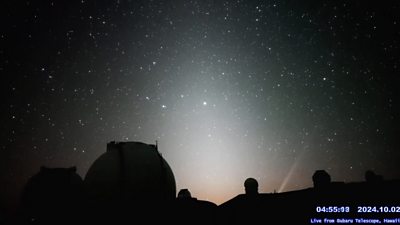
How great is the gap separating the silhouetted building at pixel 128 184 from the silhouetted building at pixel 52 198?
104 centimetres

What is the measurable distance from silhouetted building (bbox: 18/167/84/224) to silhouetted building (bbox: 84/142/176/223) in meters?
1.04

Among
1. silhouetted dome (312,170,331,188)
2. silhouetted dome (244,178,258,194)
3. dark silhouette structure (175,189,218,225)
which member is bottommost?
dark silhouette structure (175,189,218,225)

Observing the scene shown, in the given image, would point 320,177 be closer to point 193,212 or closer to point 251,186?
point 251,186

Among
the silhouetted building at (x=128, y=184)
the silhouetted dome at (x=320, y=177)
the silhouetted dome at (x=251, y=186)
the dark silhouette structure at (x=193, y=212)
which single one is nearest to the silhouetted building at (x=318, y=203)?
the silhouetted dome at (x=320, y=177)

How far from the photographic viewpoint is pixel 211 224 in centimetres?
1605

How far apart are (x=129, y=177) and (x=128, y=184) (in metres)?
0.32

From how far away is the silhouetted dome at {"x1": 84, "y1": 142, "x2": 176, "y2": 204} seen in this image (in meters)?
13.7

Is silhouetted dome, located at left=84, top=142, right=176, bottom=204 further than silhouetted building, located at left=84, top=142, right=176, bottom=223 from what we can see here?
Yes

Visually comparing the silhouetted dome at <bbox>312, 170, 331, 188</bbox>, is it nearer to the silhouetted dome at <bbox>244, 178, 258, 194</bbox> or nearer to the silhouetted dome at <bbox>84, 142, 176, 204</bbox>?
the silhouetted dome at <bbox>244, 178, 258, 194</bbox>

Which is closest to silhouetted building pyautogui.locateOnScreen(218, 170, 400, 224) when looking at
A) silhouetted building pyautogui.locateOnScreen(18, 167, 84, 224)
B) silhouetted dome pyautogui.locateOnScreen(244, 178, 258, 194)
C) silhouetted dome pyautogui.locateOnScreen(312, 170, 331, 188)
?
silhouetted dome pyautogui.locateOnScreen(312, 170, 331, 188)

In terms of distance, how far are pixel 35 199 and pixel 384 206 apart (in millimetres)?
17707

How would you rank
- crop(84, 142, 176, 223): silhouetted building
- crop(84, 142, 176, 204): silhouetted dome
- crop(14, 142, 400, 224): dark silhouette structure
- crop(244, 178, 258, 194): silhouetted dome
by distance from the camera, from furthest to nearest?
crop(244, 178, 258, 194): silhouetted dome → crop(84, 142, 176, 204): silhouetted dome → crop(14, 142, 400, 224): dark silhouette structure → crop(84, 142, 176, 223): silhouetted building

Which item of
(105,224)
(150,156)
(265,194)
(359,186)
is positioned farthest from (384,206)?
(105,224)

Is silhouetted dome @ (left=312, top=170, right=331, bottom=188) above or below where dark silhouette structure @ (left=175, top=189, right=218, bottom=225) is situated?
above
